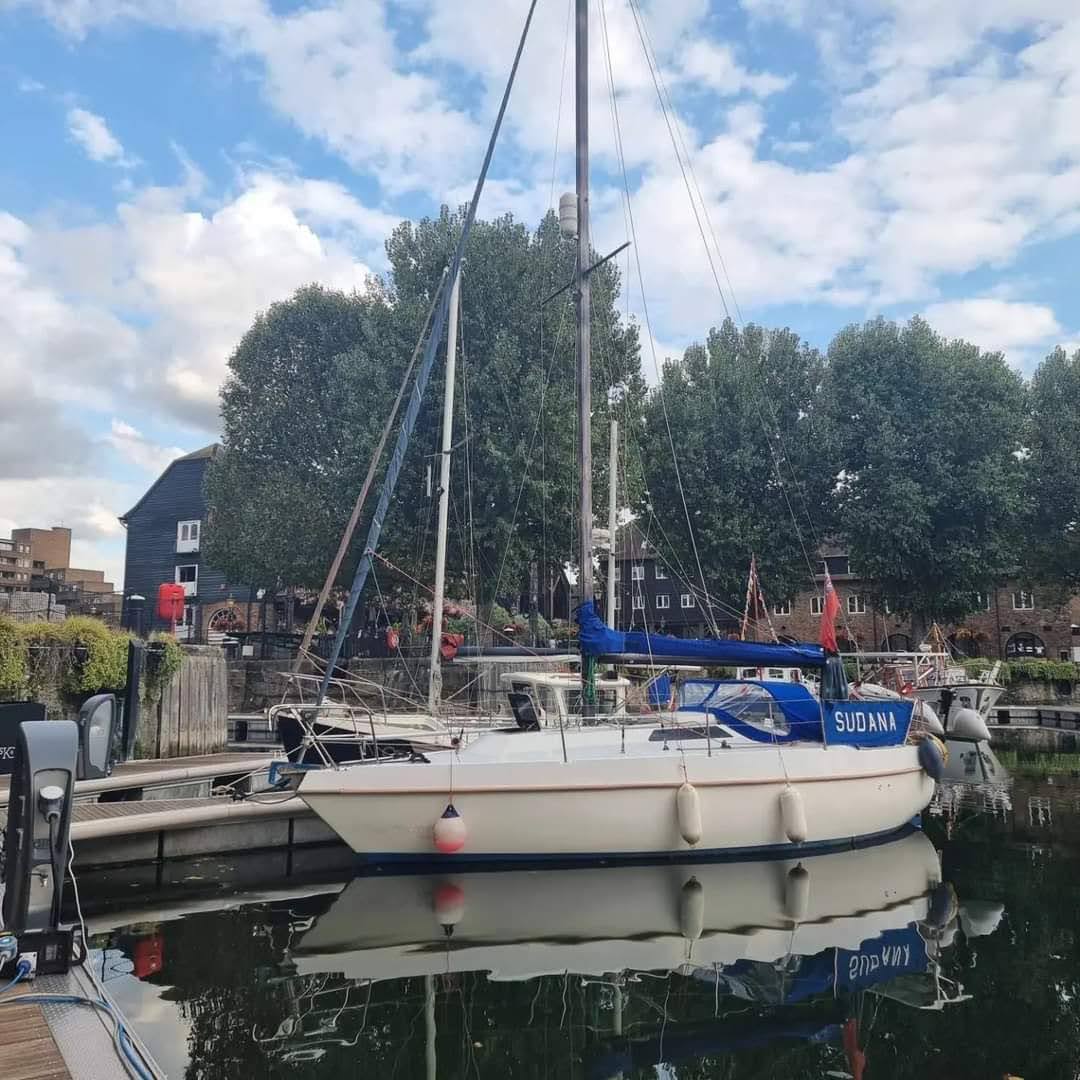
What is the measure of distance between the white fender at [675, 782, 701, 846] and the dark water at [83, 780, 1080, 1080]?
608 mm

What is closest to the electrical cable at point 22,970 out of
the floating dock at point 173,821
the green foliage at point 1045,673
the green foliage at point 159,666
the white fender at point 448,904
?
the white fender at point 448,904

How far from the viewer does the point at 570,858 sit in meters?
12.1

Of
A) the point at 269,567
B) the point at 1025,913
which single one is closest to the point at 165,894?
the point at 1025,913

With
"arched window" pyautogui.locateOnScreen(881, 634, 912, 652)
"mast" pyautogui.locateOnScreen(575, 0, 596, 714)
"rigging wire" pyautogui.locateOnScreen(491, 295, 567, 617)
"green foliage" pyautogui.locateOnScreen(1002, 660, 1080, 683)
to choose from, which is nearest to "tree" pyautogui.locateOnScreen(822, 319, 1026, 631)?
"green foliage" pyautogui.locateOnScreen(1002, 660, 1080, 683)

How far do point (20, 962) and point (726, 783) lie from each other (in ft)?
29.3

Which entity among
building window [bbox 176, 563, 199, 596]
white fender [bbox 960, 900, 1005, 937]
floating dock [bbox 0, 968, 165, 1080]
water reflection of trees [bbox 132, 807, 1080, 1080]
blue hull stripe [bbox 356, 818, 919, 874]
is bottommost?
white fender [bbox 960, 900, 1005, 937]

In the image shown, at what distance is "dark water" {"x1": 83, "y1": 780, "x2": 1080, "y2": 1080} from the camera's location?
22.6ft

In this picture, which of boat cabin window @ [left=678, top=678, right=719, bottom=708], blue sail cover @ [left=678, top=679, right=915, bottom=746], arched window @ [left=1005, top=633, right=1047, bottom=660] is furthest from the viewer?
arched window @ [left=1005, top=633, right=1047, bottom=660]

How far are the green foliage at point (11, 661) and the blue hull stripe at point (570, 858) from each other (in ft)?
26.2

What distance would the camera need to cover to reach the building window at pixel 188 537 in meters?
46.1

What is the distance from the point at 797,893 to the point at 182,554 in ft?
136

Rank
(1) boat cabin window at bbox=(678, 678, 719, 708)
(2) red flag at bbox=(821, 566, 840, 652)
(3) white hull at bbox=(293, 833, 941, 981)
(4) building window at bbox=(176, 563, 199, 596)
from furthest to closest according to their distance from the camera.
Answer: (4) building window at bbox=(176, 563, 199, 596), (1) boat cabin window at bbox=(678, 678, 719, 708), (2) red flag at bbox=(821, 566, 840, 652), (3) white hull at bbox=(293, 833, 941, 981)

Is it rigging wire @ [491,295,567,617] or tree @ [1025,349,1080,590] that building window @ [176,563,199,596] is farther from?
tree @ [1025,349,1080,590]

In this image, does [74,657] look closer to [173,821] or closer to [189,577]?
[173,821]
